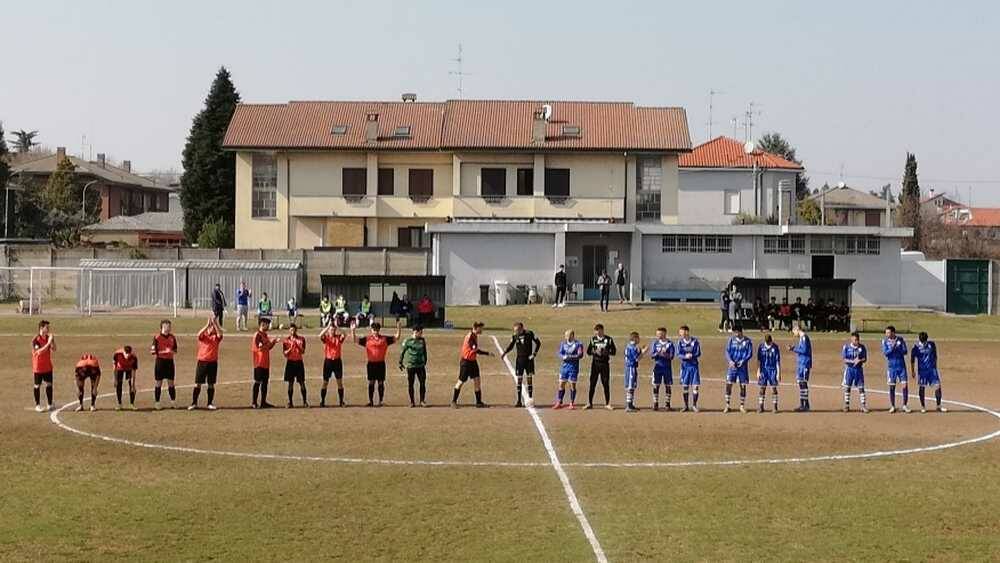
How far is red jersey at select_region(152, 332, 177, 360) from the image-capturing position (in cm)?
2946

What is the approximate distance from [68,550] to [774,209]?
81.6 m

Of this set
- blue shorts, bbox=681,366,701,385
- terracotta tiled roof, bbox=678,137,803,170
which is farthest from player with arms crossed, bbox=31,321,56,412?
terracotta tiled roof, bbox=678,137,803,170

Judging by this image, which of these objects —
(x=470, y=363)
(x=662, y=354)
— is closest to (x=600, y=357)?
(x=662, y=354)

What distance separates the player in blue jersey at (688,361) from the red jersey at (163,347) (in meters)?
11.7

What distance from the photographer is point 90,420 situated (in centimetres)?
2769

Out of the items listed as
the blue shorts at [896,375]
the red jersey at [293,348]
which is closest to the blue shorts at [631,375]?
the blue shorts at [896,375]

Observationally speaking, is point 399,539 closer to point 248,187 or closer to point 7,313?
point 7,313

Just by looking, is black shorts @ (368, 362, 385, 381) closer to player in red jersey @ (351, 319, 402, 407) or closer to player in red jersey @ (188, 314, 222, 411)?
player in red jersey @ (351, 319, 402, 407)

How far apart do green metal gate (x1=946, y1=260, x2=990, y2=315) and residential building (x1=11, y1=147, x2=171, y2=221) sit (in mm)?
86145

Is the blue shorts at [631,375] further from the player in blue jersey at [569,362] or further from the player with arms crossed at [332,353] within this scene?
the player with arms crossed at [332,353]

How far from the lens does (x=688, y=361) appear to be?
Result: 3050 cm

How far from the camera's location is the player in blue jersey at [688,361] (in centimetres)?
3034

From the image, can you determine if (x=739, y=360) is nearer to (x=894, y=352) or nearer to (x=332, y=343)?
(x=894, y=352)

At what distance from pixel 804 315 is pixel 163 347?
32.5 meters
